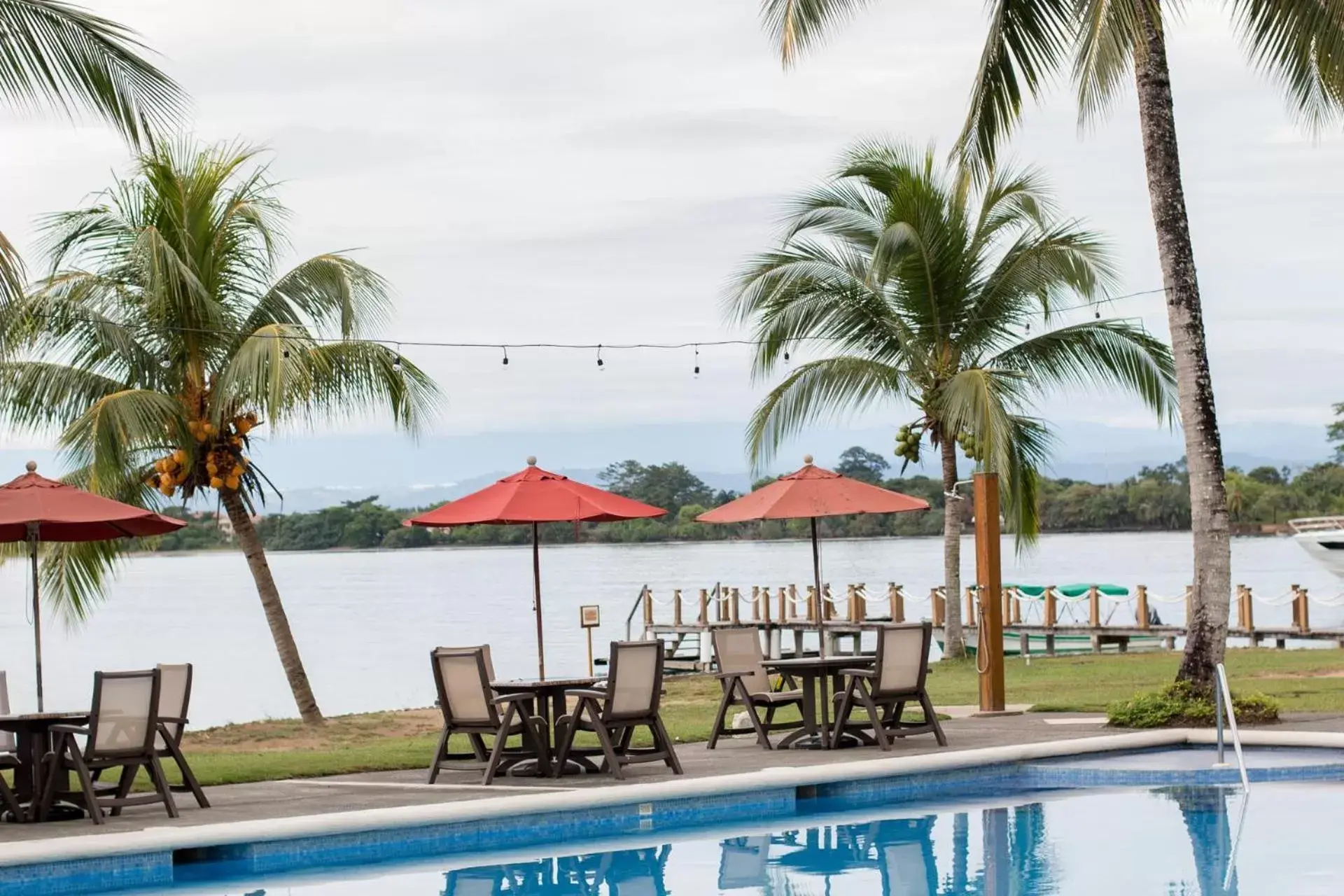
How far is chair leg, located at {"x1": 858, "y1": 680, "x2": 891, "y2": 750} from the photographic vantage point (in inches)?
506

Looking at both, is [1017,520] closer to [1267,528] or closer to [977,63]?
[977,63]

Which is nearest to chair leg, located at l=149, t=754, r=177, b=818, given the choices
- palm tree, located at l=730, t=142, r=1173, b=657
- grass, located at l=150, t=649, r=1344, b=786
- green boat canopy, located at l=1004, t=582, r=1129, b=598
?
grass, located at l=150, t=649, r=1344, b=786

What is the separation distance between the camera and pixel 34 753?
1018 centimetres

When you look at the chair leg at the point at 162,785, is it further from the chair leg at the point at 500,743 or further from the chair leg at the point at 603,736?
the chair leg at the point at 603,736

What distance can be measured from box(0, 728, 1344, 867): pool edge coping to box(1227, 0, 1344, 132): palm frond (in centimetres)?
522

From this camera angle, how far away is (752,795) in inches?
442

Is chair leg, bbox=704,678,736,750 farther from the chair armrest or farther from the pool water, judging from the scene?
the chair armrest

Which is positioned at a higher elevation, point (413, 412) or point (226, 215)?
point (226, 215)

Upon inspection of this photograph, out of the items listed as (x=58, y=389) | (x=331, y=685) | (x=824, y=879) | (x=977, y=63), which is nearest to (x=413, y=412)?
(x=58, y=389)

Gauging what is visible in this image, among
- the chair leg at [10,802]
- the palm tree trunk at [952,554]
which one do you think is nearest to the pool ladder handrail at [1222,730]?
the chair leg at [10,802]

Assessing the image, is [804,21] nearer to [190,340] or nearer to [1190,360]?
[1190,360]

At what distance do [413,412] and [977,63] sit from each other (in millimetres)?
8469

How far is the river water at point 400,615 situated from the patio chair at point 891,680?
251 inches

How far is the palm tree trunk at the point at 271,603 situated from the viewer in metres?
20.2
